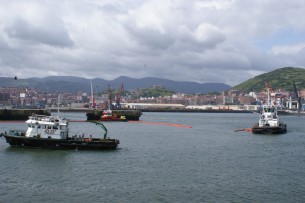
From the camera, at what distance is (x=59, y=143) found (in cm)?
5978

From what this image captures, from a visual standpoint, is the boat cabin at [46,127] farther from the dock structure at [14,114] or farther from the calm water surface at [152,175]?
the dock structure at [14,114]

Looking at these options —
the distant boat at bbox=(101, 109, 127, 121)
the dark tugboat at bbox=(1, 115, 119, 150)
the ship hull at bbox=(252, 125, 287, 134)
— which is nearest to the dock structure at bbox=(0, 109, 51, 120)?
the distant boat at bbox=(101, 109, 127, 121)

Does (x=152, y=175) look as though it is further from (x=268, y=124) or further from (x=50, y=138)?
(x=268, y=124)

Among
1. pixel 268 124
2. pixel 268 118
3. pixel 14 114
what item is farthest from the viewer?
pixel 14 114

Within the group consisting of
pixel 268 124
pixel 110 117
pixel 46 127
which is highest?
pixel 46 127

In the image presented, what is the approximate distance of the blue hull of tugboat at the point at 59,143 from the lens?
59.8m

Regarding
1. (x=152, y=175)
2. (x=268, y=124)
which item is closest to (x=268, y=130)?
(x=268, y=124)

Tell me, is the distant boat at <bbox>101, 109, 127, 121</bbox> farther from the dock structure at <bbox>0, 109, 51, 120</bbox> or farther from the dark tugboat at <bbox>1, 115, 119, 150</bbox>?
the dark tugboat at <bbox>1, 115, 119, 150</bbox>

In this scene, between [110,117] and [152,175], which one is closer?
[152,175]

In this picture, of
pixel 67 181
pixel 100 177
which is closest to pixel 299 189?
pixel 100 177

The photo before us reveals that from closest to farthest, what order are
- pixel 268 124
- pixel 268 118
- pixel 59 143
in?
pixel 59 143 < pixel 268 124 < pixel 268 118

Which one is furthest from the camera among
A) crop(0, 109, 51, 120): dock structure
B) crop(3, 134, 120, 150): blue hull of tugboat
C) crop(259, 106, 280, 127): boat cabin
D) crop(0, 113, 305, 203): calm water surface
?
crop(0, 109, 51, 120): dock structure

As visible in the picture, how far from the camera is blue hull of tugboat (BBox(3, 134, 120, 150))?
2352 inches

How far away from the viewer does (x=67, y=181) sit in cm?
4025
